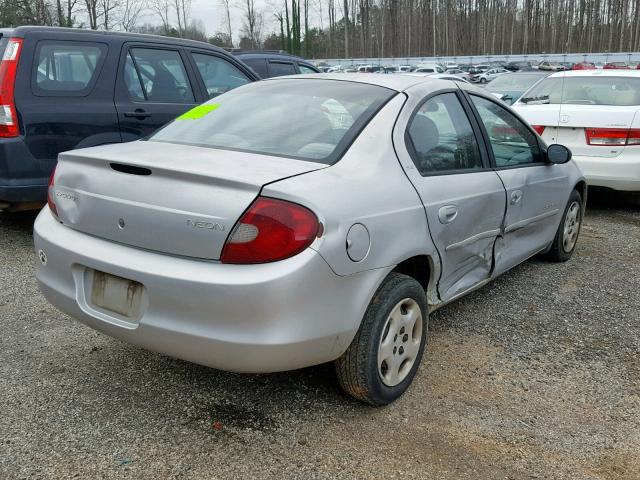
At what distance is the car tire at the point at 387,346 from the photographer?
8.52 ft

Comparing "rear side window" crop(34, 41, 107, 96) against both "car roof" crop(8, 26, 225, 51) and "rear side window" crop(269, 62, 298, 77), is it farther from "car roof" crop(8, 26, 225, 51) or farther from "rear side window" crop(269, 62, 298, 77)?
"rear side window" crop(269, 62, 298, 77)

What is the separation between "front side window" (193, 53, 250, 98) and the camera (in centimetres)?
620

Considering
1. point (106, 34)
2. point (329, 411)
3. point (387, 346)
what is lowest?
point (329, 411)

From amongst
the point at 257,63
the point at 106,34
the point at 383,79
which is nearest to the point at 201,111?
the point at 383,79

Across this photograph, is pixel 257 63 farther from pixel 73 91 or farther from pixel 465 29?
pixel 465 29

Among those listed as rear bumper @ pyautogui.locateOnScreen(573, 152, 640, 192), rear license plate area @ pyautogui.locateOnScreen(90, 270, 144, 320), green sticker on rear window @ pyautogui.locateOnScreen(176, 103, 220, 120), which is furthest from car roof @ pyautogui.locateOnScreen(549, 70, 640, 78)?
rear license plate area @ pyautogui.locateOnScreen(90, 270, 144, 320)

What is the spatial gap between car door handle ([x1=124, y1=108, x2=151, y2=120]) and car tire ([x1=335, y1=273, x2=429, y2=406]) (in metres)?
3.50

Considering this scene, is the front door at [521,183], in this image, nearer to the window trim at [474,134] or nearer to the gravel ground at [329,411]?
the window trim at [474,134]

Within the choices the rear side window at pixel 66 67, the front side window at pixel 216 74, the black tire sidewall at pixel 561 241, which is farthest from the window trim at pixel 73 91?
the black tire sidewall at pixel 561 241

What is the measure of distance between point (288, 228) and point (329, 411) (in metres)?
0.97

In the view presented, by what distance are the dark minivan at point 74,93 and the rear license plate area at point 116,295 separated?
106 inches

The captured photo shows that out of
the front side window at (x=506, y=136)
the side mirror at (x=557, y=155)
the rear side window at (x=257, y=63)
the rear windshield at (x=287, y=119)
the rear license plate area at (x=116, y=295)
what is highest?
the rear side window at (x=257, y=63)

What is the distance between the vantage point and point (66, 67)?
5.15 metres

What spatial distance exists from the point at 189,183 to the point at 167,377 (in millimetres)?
1133
